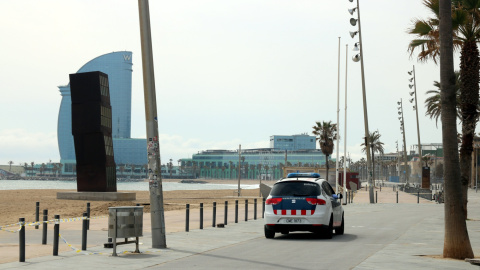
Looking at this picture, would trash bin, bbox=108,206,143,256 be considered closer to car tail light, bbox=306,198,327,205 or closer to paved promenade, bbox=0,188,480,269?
paved promenade, bbox=0,188,480,269

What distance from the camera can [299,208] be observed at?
19906mm

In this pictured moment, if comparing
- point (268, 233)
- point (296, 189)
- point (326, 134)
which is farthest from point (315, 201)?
point (326, 134)

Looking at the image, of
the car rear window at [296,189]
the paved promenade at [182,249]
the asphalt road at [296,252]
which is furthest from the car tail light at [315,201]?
the paved promenade at [182,249]

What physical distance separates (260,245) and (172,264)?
15.9 ft

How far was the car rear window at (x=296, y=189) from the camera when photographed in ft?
65.9

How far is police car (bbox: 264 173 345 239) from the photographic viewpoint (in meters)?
19.9

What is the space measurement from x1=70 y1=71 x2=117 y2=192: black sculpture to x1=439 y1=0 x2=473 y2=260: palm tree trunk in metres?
42.9

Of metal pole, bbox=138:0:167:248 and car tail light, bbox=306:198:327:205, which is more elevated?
metal pole, bbox=138:0:167:248

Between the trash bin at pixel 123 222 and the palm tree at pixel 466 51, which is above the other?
the palm tree at pixel 466 51

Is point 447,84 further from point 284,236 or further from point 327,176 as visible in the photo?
point 327,176

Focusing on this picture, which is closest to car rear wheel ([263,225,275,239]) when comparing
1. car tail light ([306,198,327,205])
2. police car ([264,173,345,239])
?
police car ([264,173,345,239])

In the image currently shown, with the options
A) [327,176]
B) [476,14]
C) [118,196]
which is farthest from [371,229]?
[327,176]

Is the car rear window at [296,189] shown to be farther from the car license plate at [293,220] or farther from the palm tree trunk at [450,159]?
the palm tree trunk at [450,159]

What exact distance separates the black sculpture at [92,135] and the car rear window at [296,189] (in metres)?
36.3
